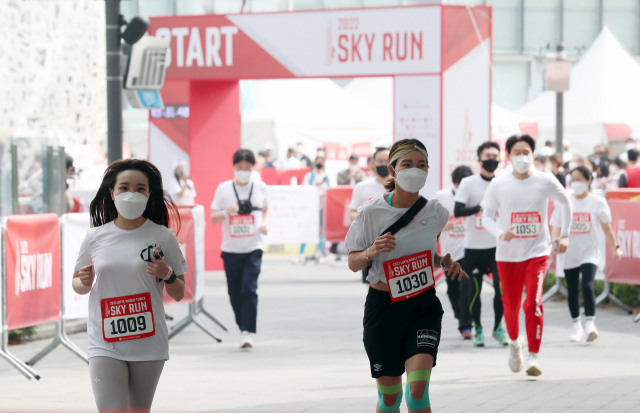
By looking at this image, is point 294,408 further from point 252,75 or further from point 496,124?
point 496,124

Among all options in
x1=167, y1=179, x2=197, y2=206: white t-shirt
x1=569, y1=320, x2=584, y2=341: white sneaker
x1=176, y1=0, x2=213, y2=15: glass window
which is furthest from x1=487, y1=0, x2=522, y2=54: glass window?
x1=569, y1=320, x2=584, y2=341: white sneaker

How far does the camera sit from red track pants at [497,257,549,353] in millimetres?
7250

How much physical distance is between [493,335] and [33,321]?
447 cm

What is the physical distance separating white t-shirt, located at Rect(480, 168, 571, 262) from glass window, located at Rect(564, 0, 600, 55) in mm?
45556

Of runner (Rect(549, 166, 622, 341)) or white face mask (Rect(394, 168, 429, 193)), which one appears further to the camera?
runner (Rect(549, 166, 622, 341))

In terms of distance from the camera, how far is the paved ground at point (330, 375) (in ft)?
21.0

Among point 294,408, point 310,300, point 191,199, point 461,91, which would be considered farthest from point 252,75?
point 294,408

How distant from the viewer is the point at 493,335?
9180mm

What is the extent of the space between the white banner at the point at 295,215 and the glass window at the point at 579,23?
3759cm

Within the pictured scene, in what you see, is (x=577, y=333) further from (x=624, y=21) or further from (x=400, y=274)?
(x=624, y=21)

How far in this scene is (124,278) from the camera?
4191mm

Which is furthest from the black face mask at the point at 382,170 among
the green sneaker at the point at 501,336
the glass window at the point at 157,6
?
the glass window at the point at 157,6

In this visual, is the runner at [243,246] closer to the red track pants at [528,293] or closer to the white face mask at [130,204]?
the red track pants at [528,293]

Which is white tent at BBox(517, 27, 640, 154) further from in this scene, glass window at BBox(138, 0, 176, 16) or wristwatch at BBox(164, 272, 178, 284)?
wristwatch at BBox(164, 272, 178, 284)
